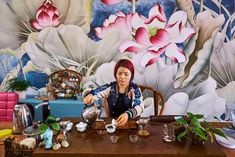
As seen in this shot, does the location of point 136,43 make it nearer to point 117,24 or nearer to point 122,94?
point 117,24

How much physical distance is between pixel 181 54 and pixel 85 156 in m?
2.15

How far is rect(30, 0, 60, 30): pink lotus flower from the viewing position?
3158 mm

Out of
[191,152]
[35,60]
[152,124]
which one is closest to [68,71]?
[35,60]

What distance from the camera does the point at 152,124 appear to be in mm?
1848

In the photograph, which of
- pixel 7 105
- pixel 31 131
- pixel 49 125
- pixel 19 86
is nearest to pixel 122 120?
pixel 49 125

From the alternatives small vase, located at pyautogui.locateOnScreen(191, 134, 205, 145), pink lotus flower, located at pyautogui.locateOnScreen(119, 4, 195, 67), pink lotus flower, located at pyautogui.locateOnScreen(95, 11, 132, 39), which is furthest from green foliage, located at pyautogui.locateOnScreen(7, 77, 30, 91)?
small vase, located at pyautogui.locateOnScreen(191, 134, 205, 145)

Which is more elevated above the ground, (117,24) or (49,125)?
(117,24)

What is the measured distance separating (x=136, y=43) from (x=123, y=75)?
134 centimetres

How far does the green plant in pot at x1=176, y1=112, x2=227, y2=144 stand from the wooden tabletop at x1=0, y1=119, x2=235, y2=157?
1.6 inches

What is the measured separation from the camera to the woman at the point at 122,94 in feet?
6.33

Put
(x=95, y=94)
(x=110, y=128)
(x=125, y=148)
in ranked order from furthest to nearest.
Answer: (x=95, y=94), (x=110, y=128), (x=125, y=148)

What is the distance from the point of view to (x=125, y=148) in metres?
1.44

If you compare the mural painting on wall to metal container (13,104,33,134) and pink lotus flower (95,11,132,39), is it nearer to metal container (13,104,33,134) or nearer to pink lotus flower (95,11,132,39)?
pink lotus flower (95,11,132,39)

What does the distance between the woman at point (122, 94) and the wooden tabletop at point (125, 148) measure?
0.98ft
